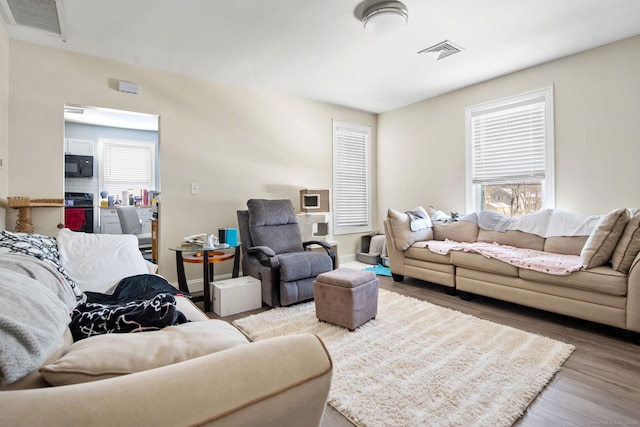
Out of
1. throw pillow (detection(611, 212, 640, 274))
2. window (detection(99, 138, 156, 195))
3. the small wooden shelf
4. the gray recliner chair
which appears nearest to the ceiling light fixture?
the gray recliner chair

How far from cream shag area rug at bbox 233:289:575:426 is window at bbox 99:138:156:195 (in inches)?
207

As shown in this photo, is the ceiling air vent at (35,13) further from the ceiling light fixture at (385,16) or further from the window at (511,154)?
the window at (511,154)

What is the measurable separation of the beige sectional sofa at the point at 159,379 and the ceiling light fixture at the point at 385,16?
2493 millimetres

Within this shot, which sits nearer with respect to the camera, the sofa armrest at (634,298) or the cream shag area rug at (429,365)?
the cream shag area rug at (429,365)

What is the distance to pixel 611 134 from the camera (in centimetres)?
315

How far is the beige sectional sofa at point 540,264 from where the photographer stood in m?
2.35

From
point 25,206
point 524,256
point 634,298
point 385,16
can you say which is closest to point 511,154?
point 524,256

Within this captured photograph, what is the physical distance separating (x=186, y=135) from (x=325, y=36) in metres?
1.94

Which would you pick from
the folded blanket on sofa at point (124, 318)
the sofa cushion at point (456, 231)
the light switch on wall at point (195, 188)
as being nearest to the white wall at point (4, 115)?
the light switch on wall at point (195, 188)

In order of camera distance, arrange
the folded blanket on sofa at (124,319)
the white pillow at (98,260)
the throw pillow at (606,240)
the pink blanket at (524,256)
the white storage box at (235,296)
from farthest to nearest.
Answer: the white storage box at (235,296)
the pink blanket at (524,256)
the throw pillow at (606,240)
the white pillow at (98,260)
the folded blanket on sofa at (124,319)

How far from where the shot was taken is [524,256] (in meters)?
2.99

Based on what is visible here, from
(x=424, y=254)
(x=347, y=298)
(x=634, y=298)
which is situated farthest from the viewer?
(x=424, y=254)

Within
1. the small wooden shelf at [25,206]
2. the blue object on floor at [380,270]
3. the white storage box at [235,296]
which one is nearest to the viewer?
the small wooden shelf at [25,206]

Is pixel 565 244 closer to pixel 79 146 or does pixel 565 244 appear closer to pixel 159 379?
pixel 159 379
